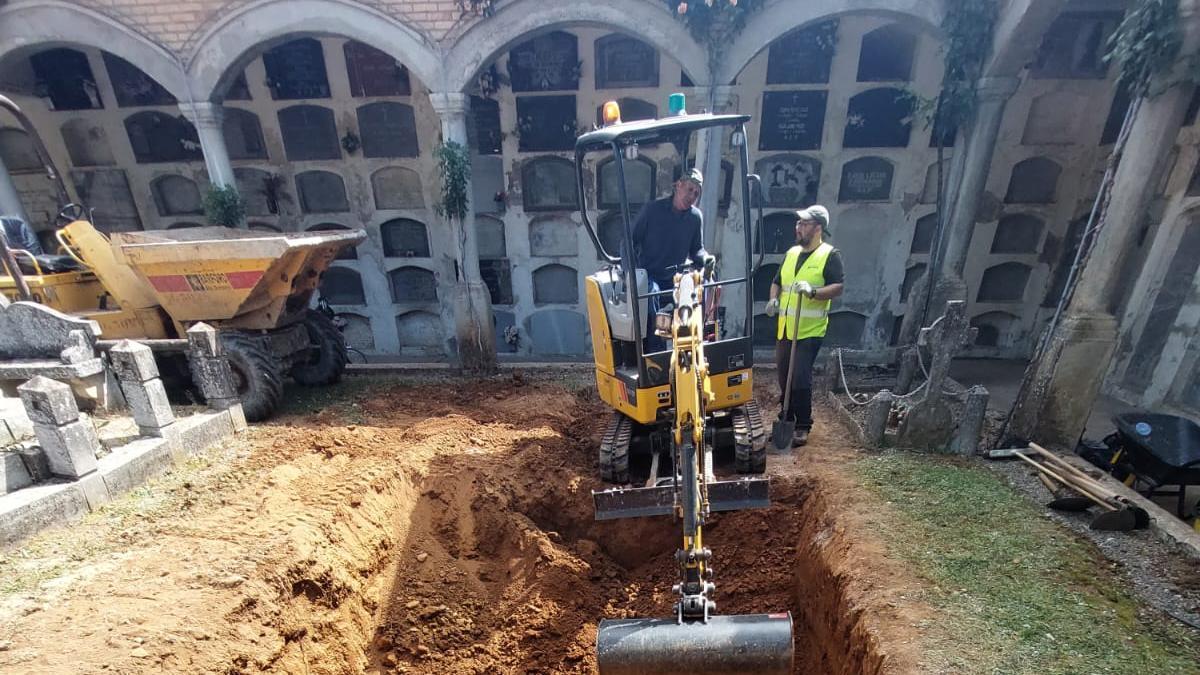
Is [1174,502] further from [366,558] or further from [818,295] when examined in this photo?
[366,558]

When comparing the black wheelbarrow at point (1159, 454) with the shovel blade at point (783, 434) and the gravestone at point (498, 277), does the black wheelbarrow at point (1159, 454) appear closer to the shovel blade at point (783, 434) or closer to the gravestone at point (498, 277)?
the shovel blade at point (783, 434)

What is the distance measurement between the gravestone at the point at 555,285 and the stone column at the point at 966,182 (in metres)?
5.65

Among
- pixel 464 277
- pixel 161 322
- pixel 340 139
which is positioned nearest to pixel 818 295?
pixel 464 277

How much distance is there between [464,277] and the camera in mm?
7555

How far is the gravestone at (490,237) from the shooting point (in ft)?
30.5

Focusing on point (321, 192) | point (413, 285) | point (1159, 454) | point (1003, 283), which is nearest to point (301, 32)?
point (321, 192)

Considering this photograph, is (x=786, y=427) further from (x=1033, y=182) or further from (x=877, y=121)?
(x=1033, y=182)

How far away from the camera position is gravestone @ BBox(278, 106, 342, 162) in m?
8.91

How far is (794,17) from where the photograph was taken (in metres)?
6.19

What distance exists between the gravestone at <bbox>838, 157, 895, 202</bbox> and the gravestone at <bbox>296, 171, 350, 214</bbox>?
8670mm

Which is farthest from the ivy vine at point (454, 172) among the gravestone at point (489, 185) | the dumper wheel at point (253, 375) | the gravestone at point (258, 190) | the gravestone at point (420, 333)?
the gravestone at point (258, 190)

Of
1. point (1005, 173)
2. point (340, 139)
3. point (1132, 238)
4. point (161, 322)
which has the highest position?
point (340, 139)

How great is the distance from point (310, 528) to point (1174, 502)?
22.9ft

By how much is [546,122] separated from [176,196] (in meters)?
7.11
